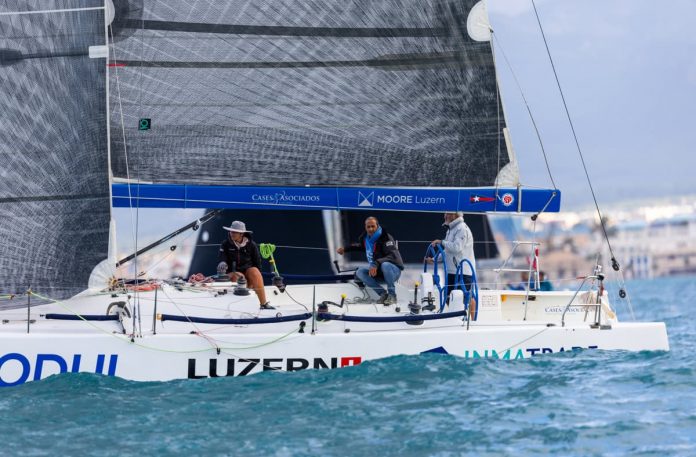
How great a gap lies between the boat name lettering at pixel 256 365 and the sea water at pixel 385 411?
137 mm

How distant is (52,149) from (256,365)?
2606 mm

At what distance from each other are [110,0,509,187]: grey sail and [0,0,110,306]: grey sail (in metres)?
0.70

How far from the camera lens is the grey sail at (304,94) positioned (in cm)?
1063

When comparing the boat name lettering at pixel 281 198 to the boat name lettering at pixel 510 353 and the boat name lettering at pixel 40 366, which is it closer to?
the boat name lettering at pixel 510 353

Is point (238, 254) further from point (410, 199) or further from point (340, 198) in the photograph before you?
point (410, 199)

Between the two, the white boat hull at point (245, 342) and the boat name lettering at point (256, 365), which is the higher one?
the white boat hull at point (245, 342)

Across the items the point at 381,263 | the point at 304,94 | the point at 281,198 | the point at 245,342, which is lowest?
the point at 245,342

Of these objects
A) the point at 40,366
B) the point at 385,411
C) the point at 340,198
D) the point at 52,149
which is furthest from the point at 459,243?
the point at 40,366

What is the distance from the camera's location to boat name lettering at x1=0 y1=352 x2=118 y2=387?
8.82 metres

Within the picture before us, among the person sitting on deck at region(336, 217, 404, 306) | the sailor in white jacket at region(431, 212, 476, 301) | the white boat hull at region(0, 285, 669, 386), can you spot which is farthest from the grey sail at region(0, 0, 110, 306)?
the sailor in white jacket at region(431, 212, 476, 301)

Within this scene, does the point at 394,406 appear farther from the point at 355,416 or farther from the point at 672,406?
the point at 672,406

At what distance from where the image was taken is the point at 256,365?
9156mm

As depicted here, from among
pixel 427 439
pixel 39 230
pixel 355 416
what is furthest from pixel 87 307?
pixel 427 439

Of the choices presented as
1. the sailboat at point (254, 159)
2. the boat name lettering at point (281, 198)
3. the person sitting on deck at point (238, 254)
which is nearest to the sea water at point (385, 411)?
the sailboat at point (254, 159)
